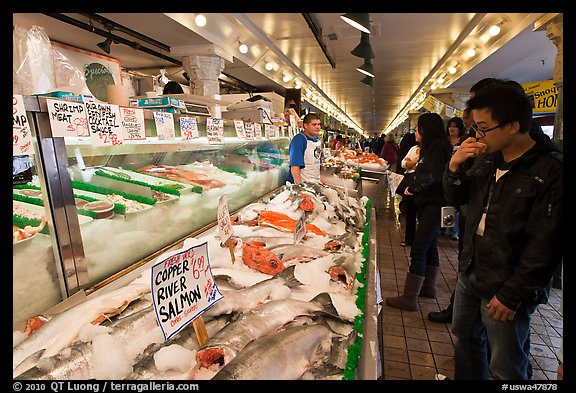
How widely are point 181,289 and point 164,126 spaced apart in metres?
1.41

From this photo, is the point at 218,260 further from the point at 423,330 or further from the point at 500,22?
the point at 500,22

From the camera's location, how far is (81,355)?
1.33 meters

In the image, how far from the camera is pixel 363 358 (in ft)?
5.12

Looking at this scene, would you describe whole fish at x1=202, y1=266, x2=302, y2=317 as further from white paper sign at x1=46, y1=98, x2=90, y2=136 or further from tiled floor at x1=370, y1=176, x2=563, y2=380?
tiled floor at x1=370, y1=176, x2=563, y2=380

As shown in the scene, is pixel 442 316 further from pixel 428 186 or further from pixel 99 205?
pixel 99 205

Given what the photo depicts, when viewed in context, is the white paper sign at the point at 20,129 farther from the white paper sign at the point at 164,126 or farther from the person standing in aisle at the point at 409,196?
the person standing in aisle at the point at 409,196

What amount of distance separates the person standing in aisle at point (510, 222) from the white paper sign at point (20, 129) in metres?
2.32

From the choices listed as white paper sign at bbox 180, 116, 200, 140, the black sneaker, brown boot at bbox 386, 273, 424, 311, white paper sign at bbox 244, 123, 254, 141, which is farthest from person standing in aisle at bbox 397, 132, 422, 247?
white paper sign at bbox 180, 116, 200, 140

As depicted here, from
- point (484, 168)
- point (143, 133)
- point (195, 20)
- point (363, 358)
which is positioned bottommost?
point (363, 358)

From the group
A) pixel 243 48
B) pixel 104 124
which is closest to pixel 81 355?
pixel 104 124

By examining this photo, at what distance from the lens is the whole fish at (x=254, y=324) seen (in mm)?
1417
